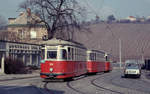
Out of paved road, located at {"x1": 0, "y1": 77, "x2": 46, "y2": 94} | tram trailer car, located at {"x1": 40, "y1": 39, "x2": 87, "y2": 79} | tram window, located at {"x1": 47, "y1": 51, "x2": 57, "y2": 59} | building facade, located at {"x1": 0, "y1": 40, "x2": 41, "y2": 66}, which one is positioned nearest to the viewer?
paved road, located at {"x1": 0, "y1": 77, "x2": 46, "y2": 94}

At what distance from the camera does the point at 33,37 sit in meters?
67.2

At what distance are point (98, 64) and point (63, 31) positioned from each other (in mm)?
8908

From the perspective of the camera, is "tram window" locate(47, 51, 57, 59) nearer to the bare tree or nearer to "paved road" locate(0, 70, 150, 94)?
"paved road" locate(0, 70, 150, 94)

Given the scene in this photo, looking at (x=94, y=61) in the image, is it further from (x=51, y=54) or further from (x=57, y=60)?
(x=57, y=60)

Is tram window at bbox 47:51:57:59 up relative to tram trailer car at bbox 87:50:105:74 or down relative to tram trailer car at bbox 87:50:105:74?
up

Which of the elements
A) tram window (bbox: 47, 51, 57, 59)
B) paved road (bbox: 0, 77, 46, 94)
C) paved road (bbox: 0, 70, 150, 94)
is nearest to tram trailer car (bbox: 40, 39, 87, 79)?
tram window (bbox: 47, 51, 57, 59)

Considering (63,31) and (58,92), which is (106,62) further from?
(58,92)

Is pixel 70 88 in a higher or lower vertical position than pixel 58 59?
lower

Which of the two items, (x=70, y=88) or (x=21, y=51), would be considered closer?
(x=70, y=88)

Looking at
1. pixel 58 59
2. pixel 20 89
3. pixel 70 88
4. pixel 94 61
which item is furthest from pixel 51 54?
pixel 94 61

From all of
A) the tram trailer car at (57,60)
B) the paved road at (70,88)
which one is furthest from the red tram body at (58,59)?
the paved road at (70,88)

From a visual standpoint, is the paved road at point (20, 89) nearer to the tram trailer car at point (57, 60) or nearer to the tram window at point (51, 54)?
the tram trailer car at point (57, 60)


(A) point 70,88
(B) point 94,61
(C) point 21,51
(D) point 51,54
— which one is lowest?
(A) point 70,88

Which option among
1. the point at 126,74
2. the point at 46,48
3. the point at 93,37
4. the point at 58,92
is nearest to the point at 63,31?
the point at 126,74
